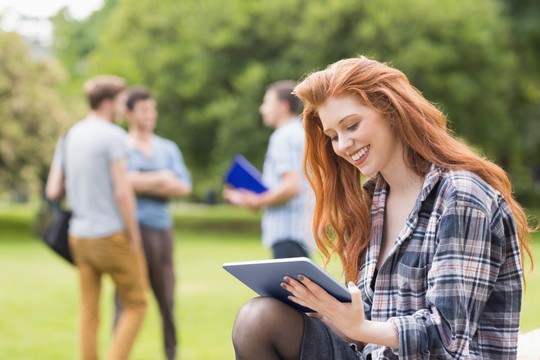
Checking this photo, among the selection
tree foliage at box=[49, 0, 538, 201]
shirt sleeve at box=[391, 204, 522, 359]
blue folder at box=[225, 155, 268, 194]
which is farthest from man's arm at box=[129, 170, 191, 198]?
tree foliage at box=[49, 0, 538, 201]

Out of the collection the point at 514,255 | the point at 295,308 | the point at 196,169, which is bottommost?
the point at 295,308

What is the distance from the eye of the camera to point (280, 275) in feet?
7.68

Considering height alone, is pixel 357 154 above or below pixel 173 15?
below

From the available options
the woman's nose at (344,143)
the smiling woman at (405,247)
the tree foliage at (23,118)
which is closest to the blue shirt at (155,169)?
the smiling woman at (405,247)

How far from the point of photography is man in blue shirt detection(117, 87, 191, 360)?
17.8ft

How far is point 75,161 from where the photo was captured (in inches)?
191

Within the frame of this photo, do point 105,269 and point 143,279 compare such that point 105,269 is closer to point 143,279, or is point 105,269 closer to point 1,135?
point 143,279

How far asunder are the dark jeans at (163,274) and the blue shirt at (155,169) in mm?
65

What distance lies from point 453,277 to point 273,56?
20381 mm

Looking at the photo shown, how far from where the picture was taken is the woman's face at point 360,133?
246 centimetres

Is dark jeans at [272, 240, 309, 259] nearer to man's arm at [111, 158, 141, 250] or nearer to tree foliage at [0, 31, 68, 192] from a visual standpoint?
man's arm at [111, 158, 141, 250]

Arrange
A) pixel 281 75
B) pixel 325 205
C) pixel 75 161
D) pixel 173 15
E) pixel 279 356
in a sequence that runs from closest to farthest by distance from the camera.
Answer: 1. pixel 279 356
2. pixel 325 205
3. pixel 75 161
4. pixel 281 75
5. pixel 173 15

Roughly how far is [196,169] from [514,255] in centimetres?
2223

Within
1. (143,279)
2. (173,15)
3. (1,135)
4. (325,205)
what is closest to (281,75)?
(173,15)
